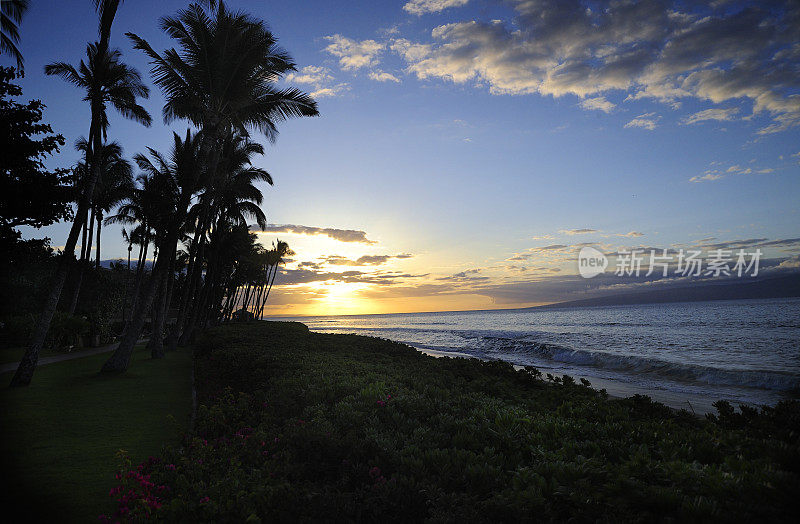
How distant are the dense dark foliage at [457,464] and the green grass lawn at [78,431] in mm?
810

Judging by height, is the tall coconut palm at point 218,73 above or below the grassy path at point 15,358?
above

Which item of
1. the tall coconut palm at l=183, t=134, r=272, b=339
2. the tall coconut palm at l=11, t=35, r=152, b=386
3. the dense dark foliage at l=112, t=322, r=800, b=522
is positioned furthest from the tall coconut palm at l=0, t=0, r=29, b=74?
the dense dark foliage at l=112, t=322, r=800, b=522

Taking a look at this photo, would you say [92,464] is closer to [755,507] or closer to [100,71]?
[755,507]

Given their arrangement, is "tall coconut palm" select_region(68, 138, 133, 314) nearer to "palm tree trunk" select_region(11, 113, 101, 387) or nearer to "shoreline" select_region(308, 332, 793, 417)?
"palm tree trunk" select_region(11, 113, 101, 387)

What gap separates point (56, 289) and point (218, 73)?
8977mm

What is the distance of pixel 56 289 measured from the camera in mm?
10734

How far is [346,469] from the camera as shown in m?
4.25

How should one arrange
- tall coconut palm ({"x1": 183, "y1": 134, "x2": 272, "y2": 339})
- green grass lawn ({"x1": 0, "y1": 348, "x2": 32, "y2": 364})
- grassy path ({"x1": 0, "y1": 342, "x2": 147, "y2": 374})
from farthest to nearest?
tall coconut palm ({"x1": 183, "y1": 134, "x2": 272, "y2": 339}), green grass lawn ({"x1": 0, "y1": 348, "x2": 32, "y2": 364}), grassy path ({"x1": 0, "y1": 342, "x2": 147, "y2": 374})

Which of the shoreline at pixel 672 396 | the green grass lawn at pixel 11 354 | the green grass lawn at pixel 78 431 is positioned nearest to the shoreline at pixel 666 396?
the shoreline at pixel 672 396

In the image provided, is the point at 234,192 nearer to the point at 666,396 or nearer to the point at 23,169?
the point at 23,169

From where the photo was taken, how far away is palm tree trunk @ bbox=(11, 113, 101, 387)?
1025 cm

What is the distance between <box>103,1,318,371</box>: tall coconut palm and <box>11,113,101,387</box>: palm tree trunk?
92.0 inches

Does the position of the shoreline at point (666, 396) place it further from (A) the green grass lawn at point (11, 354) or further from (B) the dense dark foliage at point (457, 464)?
(A) the green grass lawn at point (11, 354)

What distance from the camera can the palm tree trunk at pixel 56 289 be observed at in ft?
33.6
